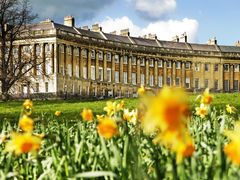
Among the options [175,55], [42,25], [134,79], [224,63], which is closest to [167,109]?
[42,25]

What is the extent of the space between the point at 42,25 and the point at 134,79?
22.4 meters

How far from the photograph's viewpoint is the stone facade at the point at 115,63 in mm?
80000

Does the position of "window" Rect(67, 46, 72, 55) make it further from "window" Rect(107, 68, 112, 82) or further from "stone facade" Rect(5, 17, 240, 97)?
Result: "window" Rect(107, 68, 112, 82)

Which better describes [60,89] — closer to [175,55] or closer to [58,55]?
[58,55]

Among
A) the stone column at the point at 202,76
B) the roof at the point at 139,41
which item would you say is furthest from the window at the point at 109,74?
the stone column at the point at 202,76

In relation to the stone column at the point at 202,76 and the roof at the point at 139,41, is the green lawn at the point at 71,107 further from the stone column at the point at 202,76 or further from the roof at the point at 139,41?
the stone column at the point at 202,76

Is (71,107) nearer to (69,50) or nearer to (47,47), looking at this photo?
(47,47)

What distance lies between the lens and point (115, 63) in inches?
3706

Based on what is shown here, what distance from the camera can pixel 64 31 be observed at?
8188 centimetres

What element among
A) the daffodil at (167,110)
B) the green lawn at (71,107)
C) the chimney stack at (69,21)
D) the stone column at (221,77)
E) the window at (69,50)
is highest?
the chimney stack at (69,21)

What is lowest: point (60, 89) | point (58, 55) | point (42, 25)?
Result: point (60, 89)

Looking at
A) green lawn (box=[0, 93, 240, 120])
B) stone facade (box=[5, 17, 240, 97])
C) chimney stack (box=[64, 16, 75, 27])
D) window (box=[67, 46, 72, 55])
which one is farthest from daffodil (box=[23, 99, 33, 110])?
chimney stack (box=[64, 16, 75, 27])

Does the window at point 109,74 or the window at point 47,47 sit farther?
the window at point 109,74

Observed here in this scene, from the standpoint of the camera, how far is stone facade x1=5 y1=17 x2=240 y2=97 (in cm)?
8000
